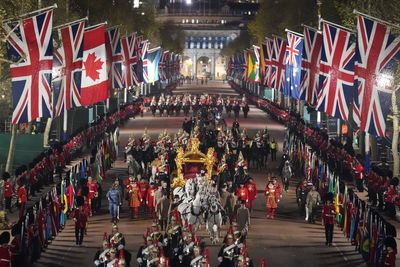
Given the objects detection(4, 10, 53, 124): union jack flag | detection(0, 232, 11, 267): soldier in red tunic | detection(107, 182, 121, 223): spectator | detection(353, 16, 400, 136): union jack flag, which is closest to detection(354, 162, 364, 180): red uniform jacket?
detection(353, 16, 400, 136): union jack flag

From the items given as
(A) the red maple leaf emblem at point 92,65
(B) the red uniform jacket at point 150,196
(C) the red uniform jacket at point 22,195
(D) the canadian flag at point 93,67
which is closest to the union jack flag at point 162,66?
(D) the canadian flag at point 93,67

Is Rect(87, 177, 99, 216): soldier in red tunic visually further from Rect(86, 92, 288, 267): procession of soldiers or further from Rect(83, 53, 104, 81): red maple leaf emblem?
Rect(83, 53, 104, 81): red maple leaf emblem

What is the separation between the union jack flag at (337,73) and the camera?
1550 inches

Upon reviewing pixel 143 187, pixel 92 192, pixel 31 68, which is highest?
pixel 31 68

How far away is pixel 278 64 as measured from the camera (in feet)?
220

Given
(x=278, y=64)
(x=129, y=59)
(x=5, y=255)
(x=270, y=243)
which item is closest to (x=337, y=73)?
(x=270, y=243)

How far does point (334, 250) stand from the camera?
96.6 ft

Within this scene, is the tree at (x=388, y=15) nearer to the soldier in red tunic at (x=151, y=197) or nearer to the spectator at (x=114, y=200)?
the soldier in red tunic at (x=151, y=197)

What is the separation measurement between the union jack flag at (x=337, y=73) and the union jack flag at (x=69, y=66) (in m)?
8.84

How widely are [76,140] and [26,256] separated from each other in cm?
2690

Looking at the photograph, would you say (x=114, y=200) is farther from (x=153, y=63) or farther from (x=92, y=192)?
(x=153, y=63)

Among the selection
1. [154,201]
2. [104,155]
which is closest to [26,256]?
[154,201]

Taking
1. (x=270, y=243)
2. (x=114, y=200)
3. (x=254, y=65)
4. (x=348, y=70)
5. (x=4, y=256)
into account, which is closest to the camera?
(x=4, y=256)

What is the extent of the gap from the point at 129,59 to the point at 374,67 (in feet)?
106
